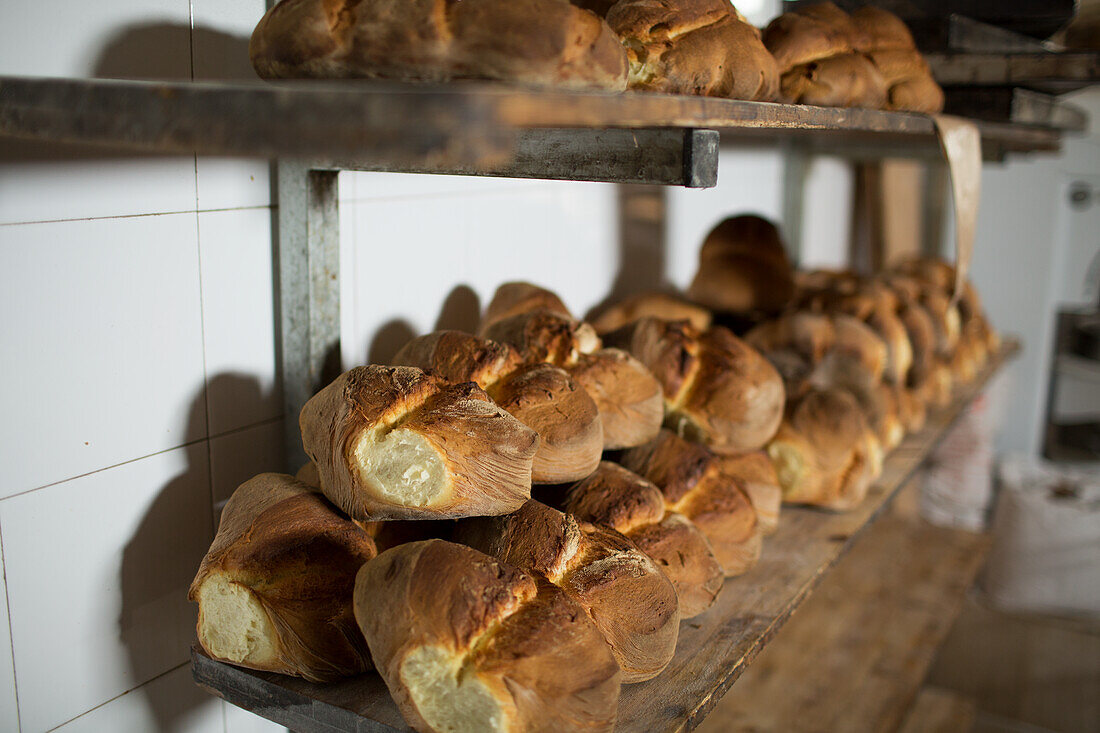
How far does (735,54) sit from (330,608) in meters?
0.75

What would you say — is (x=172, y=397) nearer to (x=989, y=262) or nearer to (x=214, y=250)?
(x=214, y=250)

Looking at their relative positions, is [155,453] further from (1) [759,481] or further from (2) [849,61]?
(2) [849,61]

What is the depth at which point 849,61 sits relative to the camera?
1.32 m

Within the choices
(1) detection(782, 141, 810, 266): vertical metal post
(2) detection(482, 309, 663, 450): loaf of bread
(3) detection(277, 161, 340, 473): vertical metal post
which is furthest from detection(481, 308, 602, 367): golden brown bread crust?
(1) detection(782, 141, 810, 266): vertical metal post

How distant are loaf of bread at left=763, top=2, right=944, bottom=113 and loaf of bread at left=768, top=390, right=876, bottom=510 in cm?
47

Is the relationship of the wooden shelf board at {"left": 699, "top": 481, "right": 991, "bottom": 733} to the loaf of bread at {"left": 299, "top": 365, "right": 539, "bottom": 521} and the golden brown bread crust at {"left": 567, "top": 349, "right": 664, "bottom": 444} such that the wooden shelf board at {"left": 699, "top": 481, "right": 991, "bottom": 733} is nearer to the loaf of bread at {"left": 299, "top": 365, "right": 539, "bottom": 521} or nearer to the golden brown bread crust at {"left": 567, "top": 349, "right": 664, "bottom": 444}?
the golden brown bread crust at {"left": 567, "top": 349, "right": 664, "bottom": 444}

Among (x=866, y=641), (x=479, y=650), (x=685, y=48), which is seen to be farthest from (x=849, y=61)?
(x=866, y=641)

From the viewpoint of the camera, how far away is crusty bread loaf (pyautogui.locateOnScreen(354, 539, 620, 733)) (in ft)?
2.39

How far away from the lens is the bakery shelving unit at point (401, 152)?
1.90ft

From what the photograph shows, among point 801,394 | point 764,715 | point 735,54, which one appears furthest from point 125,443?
point 764,715

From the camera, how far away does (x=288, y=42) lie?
810 mm

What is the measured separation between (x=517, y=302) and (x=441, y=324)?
13 cm

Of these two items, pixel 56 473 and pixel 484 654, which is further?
pixel 56 473

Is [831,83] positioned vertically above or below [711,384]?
above
